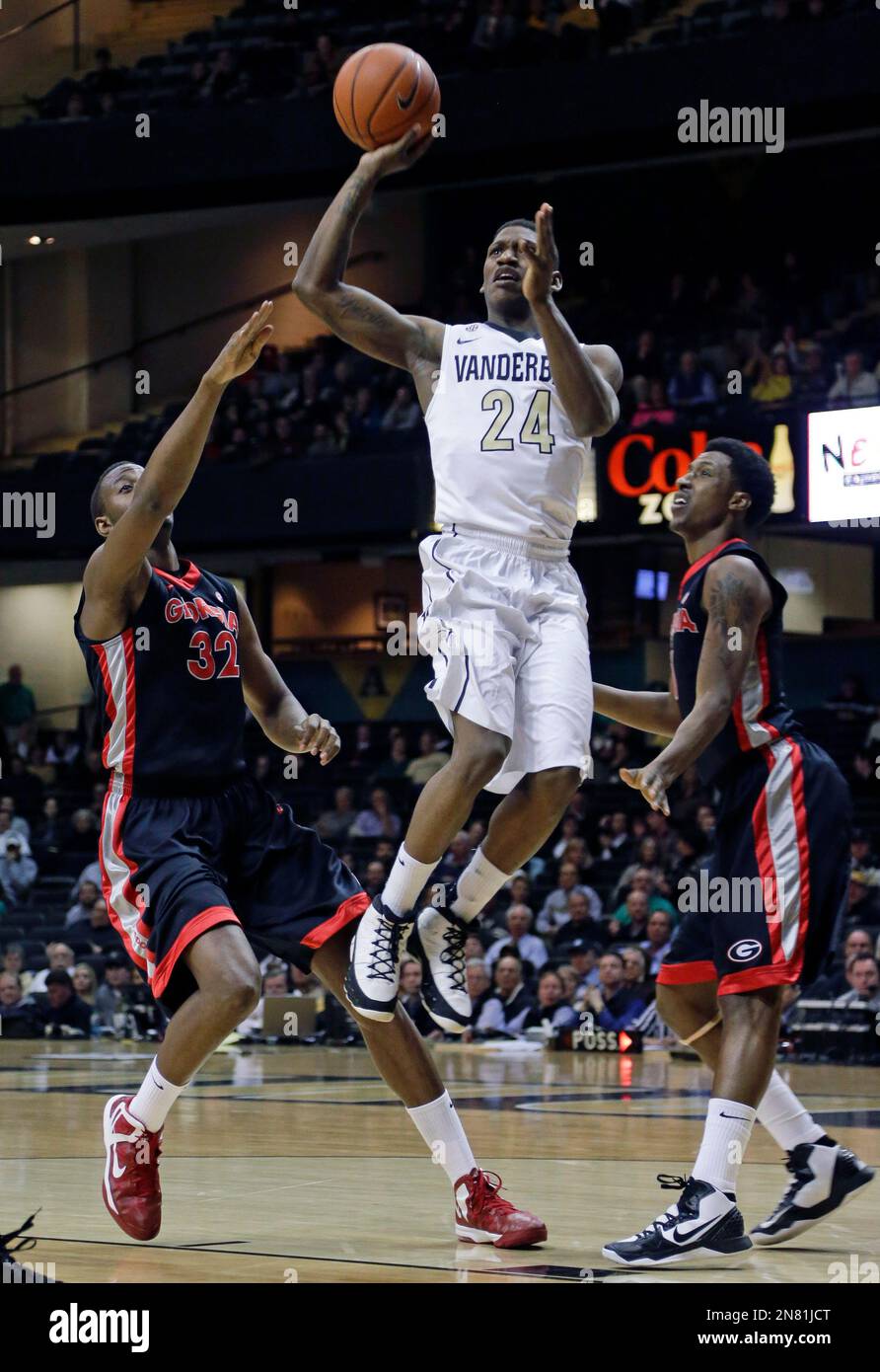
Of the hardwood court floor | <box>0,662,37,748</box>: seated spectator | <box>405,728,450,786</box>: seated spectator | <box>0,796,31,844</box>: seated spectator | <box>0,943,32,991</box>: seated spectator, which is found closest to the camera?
the hardwood court floor

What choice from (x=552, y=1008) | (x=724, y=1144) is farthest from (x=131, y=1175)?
(x=552, y=1008)

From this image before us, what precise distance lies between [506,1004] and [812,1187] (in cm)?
1117

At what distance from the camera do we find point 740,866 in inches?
226

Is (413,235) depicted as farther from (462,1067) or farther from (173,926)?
(173,926)

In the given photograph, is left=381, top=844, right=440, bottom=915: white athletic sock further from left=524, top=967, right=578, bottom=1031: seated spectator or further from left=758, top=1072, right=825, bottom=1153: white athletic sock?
left=524, top=967, right=578, bottom=1031: seated spectator

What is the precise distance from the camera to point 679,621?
236 inches

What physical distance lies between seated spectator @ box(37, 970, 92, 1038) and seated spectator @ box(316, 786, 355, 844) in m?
4.31

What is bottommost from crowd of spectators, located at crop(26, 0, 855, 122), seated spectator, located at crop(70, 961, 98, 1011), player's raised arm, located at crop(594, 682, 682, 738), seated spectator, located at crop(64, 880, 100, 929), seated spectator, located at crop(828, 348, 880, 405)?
seated spectator, located at crop(70, 961, 98, 1011)

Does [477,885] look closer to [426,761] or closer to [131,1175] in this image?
[131,1175]

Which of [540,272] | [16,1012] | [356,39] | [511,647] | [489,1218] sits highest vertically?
[356,39]

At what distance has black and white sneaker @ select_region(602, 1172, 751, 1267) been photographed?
17.4 ft

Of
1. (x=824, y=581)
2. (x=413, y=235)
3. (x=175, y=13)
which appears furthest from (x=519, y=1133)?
(x=175, y=13)

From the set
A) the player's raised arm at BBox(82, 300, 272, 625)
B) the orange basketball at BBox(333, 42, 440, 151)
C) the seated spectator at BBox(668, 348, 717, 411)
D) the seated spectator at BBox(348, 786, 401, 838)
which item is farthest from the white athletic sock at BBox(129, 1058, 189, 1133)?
the seated spectator at BBox(668, 348, 717, 411)
